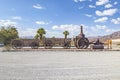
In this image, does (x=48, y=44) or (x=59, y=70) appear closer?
(x=59, y=70)

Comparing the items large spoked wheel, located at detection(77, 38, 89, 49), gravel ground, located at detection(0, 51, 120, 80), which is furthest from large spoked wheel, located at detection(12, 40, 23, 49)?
gravel ground, located at detection(0, 51, 120, 80)

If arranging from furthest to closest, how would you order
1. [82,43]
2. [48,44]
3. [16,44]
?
Answer: [48,44], [82,43], [16,44]

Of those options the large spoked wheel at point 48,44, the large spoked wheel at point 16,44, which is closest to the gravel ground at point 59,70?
the large spoked wheel at point 16,44

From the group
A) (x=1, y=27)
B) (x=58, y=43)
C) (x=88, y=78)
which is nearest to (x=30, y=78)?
(x=88, y=78)

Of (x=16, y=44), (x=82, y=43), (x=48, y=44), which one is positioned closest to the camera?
(x=16, y=44)

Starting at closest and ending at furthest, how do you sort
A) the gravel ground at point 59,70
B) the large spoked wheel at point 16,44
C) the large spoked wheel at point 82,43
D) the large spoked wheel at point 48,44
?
the gravel ground at point 59,70
the large spoked wheel at point 16,44
the large spoked wheel at point 82,43
the large spoked wheel at point 48,44

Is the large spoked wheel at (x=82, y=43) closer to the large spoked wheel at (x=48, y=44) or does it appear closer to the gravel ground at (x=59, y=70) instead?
the large spoked wheel at (x=48, y=44)

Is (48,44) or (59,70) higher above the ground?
(48,44)

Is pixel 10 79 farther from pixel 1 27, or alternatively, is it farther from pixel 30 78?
pixel 1 27

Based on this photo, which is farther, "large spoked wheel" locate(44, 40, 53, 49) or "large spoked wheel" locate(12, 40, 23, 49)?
"large spoked wheel" locate(44, 40, 53, 49)

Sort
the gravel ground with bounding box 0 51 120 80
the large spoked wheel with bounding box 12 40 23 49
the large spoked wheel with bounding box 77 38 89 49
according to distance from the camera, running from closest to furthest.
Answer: the gravel ground with bounding box 0 51 120 80
the large spoked wheel with bounding box 12 40 23 49
the large spoked wheel with bounding box 77 38 89 49

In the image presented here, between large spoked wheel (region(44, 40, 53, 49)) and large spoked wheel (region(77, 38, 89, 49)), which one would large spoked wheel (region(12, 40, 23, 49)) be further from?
large spoked wheel (region(77, 38, 89, 49))

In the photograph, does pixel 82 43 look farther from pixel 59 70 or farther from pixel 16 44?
pixel 59 70

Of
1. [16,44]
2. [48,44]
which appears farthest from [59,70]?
[48,44]
